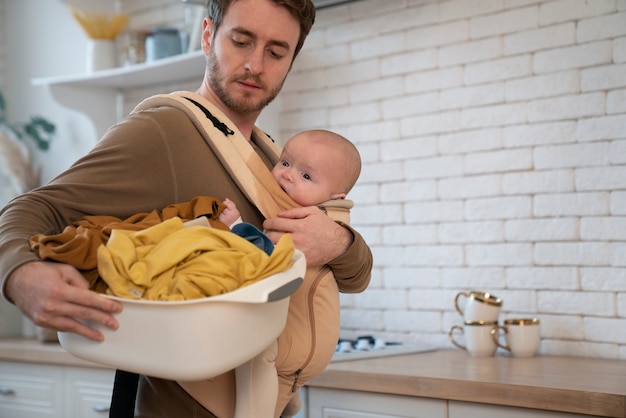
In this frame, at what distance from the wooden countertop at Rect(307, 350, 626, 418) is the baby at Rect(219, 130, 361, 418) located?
58 centimetres

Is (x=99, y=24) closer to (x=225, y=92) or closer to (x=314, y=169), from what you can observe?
(x=225, y=92)

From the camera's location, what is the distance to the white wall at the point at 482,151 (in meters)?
2.66

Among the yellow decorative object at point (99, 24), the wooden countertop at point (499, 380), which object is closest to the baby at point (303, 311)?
the wooden countertop at point (499, 380)

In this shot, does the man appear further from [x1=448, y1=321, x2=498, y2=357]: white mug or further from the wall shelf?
the wall shelf

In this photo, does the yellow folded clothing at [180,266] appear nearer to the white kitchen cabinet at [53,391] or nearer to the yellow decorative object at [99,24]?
the white kitchen cabinet at [53,391]

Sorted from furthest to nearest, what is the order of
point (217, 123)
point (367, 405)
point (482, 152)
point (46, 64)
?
point (46, 64), point (482, 152), point (367, 405), point (217, 123)

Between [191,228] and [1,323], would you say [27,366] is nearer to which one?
[1,323]

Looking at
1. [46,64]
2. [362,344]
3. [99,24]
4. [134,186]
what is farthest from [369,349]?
[46,64]

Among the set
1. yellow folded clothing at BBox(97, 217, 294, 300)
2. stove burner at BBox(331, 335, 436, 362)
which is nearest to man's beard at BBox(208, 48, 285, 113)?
yellow folded clothing at BBox(97, 217, 294, 300)

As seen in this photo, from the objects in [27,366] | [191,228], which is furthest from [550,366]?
[27,366]

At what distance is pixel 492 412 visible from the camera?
2182mm

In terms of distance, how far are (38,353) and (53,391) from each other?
158 mm

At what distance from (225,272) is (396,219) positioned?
197cm

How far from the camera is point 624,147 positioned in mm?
2609
